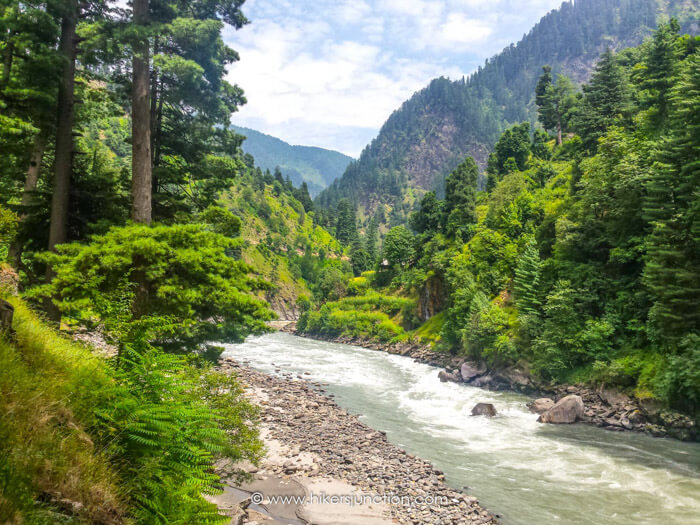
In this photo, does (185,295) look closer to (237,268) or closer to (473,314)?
(237,268)

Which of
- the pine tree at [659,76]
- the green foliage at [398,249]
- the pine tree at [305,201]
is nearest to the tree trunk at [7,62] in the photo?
the pine tree at [659,76]

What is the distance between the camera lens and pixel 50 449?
3.71 meters

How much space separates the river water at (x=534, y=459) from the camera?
14.4m

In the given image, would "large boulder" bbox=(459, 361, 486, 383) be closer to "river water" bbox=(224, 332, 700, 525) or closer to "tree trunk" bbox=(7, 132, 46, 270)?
"river water" bbox=(224, 332, 700, 525)

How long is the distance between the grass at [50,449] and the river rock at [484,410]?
26097mm

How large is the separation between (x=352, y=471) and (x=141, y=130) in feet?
48.3

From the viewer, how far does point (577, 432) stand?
23.3 meters

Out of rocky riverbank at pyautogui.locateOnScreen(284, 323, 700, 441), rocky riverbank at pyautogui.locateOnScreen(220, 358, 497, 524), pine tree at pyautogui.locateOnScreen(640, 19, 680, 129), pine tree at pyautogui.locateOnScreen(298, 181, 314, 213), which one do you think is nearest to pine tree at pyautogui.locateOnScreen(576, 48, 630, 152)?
pine tree at pyautogui.locateOnScreen(640, 19, 680, 129)

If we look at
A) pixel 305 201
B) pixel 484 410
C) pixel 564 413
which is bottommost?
pixel 484 410

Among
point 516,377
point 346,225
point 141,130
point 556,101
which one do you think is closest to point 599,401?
point 516,377

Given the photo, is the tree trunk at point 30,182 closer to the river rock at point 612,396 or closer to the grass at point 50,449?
the grass at point 50,449

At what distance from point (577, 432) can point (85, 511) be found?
26.2 meters

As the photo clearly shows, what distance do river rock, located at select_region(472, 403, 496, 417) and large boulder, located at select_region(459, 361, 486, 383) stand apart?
11768mm

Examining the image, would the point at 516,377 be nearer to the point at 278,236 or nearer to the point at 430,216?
the point at 430,216
